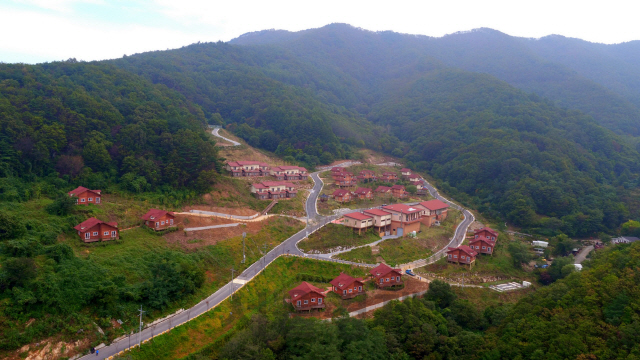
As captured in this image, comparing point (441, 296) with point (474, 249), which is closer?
point (441, 296)

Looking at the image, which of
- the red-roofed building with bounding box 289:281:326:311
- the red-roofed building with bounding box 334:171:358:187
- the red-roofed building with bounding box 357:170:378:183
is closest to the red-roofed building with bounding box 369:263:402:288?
the red-roofed building with bounding box 289:281:326:311

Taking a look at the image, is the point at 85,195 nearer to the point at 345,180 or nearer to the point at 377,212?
the point at 377,212

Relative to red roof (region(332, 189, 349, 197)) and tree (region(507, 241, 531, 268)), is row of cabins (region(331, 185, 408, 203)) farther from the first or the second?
tree (region(507, 241, 531, 268))

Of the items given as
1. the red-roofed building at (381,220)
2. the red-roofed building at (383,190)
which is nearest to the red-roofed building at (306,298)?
the red-roofed building at (381,220)

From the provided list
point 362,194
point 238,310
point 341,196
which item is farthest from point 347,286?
point 362,194

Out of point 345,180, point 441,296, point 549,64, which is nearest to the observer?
point 441,296

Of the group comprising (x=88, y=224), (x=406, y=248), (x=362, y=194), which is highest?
(x=88, y=224)

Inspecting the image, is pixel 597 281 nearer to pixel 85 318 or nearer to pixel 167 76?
pixel 85 318
